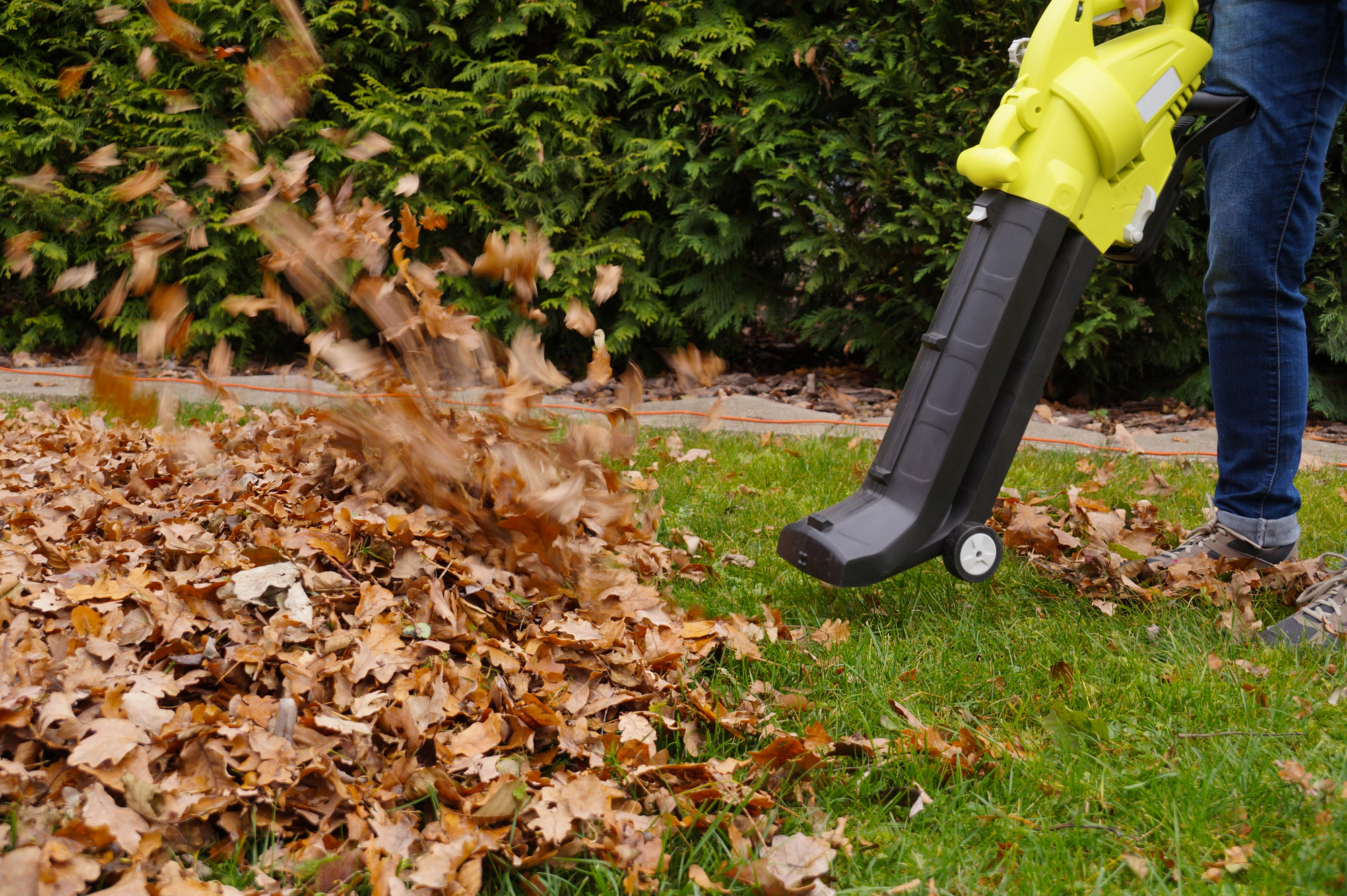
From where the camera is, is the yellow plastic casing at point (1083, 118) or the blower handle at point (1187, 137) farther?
the blower handle at point (1187, 137)

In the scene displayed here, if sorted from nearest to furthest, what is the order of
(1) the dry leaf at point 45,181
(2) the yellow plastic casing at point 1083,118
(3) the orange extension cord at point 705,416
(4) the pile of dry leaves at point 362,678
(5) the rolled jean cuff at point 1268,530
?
(4) the pile of dry leaves at point 362,678, (2) the yellow plastic casing at point 1083,118, (5) the rolled jean cuff at point 1268,530, (3) the orange extension cord at point 705,416, (1) the dry leaf at point 45,181

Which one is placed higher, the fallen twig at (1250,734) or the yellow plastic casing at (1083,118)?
the yellow plastic casing at (1083,118)

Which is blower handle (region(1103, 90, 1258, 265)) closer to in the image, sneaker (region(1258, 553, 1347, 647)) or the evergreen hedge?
sneaker (region(1258, 553, 1347, 647))

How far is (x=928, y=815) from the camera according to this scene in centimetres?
144

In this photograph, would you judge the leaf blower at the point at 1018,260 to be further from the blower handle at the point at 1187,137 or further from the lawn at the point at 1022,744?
the lawn at the point at 1022,744

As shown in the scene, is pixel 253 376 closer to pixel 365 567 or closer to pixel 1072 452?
pixel 365 567

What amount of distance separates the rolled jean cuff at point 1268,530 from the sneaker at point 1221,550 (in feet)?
0.03

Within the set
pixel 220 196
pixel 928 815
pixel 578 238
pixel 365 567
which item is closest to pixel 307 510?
pixel 365 567

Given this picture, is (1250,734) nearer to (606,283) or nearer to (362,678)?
(362,678)

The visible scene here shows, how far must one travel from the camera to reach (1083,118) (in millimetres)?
1828

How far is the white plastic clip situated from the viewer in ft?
6.40

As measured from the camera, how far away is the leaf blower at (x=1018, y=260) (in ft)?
6.06

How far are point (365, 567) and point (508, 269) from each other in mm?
771

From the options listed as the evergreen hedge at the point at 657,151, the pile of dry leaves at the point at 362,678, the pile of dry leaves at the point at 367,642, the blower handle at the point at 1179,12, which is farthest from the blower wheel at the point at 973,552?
the evergreen hedge at the point at 657,151
